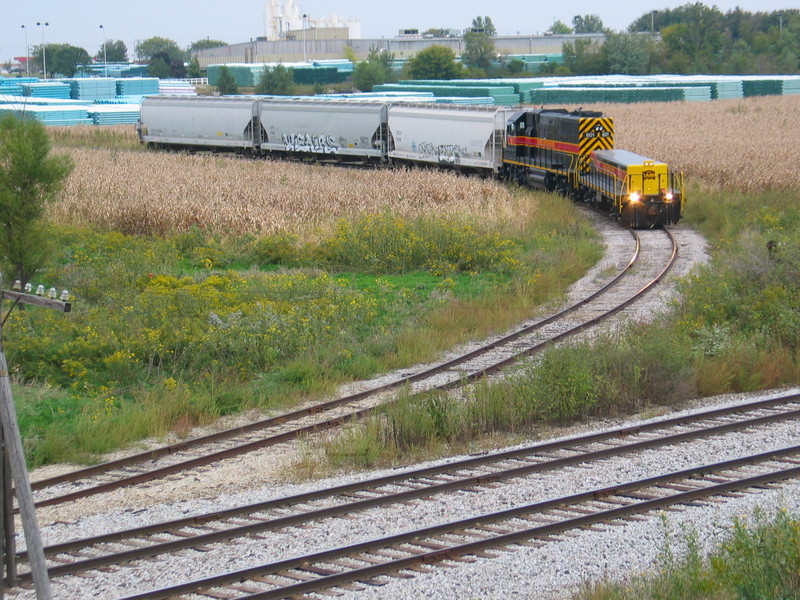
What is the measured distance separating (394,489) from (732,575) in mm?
4022

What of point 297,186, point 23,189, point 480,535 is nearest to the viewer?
point 480,535

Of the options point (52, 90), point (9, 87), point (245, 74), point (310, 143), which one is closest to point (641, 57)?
point (245, 74)

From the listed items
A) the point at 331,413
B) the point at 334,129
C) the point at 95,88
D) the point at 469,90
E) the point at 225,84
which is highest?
the point at 225,84

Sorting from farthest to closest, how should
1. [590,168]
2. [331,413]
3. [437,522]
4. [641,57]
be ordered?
[641,57]
[590,168]
[331,413]
[437,522]

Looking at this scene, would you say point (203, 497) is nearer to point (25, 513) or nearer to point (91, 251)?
point (25, 513)

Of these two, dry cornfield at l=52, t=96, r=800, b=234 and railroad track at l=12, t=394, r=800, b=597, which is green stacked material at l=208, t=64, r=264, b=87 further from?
railroad track at l=12, t=394, r=800, b=597

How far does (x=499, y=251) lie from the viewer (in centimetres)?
2341

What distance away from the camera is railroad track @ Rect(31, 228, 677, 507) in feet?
36.6

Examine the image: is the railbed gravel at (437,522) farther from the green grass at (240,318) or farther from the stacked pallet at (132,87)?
the stacked pallet at (132,87)

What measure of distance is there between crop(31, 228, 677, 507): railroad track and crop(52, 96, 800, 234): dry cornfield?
8.57 m

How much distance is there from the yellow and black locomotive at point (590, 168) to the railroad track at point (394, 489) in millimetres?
15246

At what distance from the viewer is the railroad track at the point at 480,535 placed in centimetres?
797

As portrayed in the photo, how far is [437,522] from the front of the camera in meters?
9.21

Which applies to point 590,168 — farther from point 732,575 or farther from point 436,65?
point 436,65
